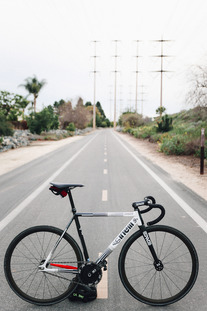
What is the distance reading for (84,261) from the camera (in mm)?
3357

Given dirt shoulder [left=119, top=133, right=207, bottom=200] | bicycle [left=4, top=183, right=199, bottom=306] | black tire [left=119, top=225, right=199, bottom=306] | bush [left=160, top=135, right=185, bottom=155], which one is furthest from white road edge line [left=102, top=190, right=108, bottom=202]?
bush [left=160, top=135, right=185, bottom=155]

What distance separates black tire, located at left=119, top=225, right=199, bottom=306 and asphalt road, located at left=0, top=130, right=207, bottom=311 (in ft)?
0.39

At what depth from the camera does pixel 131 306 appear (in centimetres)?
333

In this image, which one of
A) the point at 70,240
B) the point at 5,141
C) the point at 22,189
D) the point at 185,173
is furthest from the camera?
the point at 5,141

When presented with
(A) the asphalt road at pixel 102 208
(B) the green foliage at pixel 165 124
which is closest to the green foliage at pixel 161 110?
(B) the green foliage at pixel 165 124

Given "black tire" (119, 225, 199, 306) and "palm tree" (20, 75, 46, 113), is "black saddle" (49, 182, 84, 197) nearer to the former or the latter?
"black tire" (119, 225, 199, 306)

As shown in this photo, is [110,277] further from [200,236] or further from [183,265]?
[200,236]

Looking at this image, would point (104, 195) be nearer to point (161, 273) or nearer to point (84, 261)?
point (161, 273)

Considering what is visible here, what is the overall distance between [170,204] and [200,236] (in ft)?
7.48

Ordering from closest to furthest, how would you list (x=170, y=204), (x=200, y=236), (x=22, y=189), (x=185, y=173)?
(x=200, y=236) < (x=170, y=204) < (x=22, y=189) < (x=185, y=173)

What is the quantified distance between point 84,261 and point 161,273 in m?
1.04

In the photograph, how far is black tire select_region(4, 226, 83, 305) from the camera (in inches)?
130

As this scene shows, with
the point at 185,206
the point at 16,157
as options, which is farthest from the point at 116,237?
the point at 16,157

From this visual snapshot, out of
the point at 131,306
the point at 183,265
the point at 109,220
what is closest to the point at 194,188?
the point at 109,220
